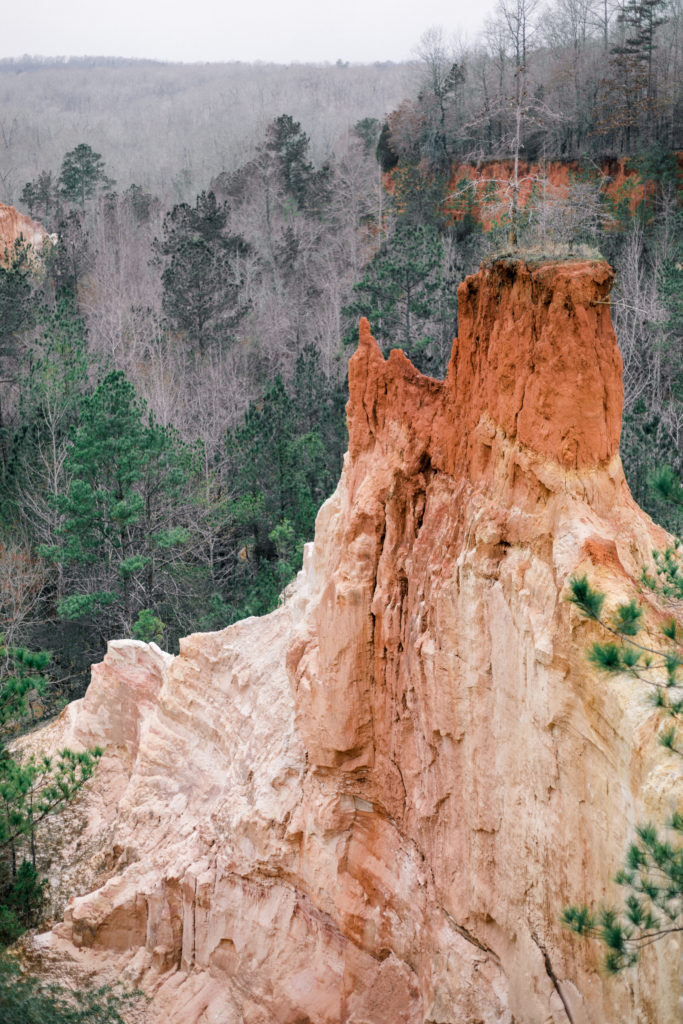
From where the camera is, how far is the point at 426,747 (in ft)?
24.5

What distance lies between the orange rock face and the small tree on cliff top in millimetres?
33654

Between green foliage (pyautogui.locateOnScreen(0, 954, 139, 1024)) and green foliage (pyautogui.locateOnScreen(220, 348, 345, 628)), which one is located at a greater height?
green foliage (pyautogui.locateOnScreen(220, 348, 345, 628))

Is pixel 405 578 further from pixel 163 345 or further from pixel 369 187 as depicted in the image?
pixel 369 187

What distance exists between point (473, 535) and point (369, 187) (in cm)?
4165

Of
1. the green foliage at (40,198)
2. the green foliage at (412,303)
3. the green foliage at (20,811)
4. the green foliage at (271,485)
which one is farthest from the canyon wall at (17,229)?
the green foliage at (20,811)

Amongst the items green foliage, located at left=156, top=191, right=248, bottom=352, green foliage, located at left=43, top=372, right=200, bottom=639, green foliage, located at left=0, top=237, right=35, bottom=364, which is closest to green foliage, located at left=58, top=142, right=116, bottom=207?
green foliage, located at left=156, top=191, right=248, bottom=352

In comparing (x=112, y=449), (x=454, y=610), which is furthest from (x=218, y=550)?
(x=454, y=610)

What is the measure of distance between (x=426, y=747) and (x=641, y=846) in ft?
9.06

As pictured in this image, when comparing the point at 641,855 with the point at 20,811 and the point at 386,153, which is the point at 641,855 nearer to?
the point at 20,811

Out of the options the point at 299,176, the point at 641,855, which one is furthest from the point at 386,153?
the point at 641,855

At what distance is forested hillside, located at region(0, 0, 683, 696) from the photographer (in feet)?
64.9

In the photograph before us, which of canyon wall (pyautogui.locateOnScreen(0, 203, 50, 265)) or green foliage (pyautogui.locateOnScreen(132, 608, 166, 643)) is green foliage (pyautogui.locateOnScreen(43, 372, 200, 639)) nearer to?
green foliage (pyautogui.locateOnScreen(132, 608, 166, 643))

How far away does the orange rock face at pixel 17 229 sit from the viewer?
35844 mm

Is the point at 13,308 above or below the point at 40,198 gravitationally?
below
